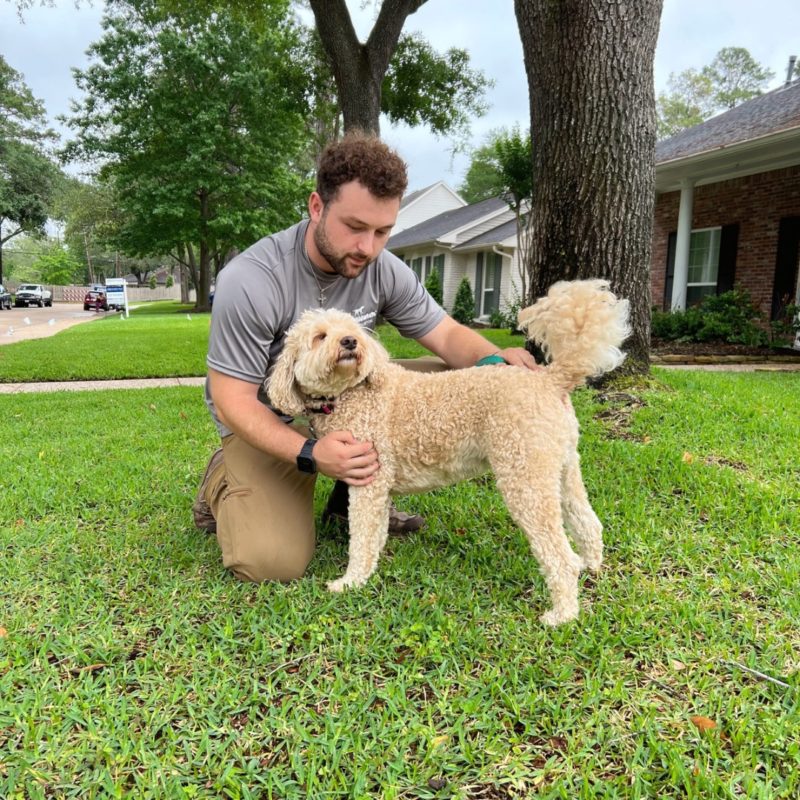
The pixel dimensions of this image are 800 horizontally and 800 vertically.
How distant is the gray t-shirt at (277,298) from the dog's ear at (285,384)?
235 millimetres

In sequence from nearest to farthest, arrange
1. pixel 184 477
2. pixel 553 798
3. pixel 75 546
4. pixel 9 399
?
pixel 553 798 < pixel 75 546 < pixel 184 477 < pixel 9 399

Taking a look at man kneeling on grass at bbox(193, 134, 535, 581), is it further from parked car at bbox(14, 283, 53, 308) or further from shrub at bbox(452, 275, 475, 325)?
parked car at bbox(14, 283, 53, 308)

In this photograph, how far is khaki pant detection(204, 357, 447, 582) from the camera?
276 centimetres

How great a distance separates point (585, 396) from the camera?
563 cm

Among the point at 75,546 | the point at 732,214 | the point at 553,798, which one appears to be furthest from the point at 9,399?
the point at 732,214

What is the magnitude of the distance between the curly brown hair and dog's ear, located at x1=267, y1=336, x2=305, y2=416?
719mm

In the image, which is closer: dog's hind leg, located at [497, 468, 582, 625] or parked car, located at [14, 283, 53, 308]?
dog's hind leg, located at [497, 468, 582, 625]

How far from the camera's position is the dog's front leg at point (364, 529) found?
8.77 ft

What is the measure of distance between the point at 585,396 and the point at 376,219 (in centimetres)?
363

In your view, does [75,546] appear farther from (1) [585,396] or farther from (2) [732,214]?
(2) [732,214]

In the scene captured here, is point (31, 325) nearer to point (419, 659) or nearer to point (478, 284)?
point (478, 284)

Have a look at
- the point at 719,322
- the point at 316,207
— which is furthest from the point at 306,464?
the point at 719,322

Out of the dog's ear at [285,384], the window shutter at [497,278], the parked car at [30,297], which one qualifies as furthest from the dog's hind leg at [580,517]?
the parked car at [30,297]

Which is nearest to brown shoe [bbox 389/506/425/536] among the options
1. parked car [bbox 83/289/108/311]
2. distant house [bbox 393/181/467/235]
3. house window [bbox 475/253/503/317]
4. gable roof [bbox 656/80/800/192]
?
gable roof [bbox 656/80/800/192]
